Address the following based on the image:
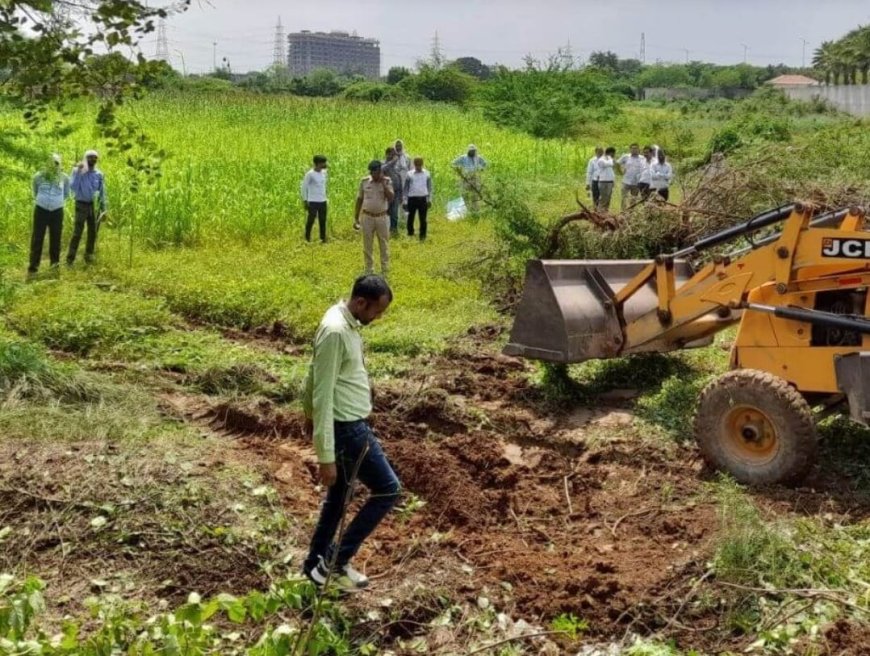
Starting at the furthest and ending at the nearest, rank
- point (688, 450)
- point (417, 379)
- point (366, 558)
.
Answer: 1. point (417, 379)
2. point (688, 450)
3. point (366, 558)

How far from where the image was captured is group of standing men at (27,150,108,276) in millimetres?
14734

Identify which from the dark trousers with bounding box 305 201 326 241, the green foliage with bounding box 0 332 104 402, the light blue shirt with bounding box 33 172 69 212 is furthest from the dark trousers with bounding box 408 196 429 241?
the green foliage with bounding box 0 332 104 402

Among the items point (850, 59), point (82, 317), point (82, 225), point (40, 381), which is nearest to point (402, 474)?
point (40, 381)

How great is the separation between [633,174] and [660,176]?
0.69 m

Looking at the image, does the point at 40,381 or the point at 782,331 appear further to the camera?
the point at 40,381

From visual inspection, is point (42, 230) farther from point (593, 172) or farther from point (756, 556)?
point (756, 556)

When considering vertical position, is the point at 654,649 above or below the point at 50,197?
below

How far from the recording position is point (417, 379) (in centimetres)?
997

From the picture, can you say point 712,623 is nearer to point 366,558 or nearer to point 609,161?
point 366,558

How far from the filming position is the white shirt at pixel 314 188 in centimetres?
1739

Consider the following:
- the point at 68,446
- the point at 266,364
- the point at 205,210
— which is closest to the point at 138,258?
the point at 205,210

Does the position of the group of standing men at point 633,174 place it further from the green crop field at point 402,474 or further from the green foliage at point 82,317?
the green foliage at point 82,317

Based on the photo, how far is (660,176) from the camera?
20.0 m

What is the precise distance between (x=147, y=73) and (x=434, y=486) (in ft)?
11.0
